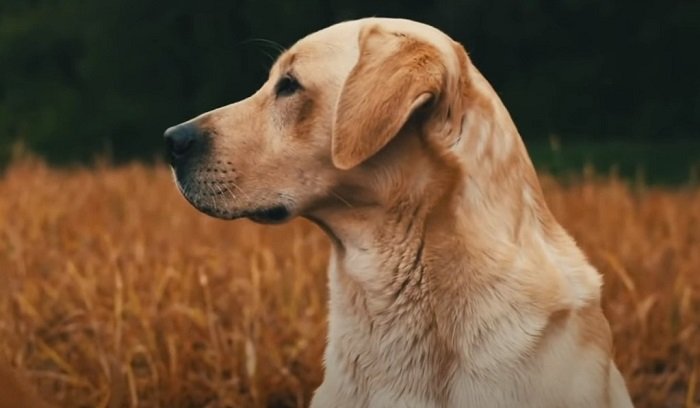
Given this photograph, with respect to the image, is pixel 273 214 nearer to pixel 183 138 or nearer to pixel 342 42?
pixel 183 138

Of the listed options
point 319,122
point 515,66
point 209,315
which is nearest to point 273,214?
point 319,122

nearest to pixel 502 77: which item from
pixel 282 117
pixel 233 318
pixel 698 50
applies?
pixel 698 50

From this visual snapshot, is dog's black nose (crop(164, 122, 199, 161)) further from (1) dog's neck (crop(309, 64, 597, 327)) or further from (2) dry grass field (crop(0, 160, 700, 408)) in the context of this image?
Answer: (2) dry grass field (crop(0, 160, 700, 408))

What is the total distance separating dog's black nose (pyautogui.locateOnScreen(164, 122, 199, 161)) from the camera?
327 cm

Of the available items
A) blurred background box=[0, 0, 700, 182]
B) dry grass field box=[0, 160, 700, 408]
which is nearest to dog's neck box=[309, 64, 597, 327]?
dry grass field box=[0, 160, 700, 408]

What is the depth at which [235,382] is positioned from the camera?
4379 millimetres

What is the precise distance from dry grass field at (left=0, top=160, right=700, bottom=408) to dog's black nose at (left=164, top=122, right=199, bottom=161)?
1074mm

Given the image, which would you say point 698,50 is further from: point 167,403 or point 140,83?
point 167,403

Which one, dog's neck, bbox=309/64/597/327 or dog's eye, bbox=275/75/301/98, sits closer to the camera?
dog's neck, bbox=309/64/597/327

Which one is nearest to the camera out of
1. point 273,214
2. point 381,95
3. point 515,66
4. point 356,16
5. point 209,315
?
point 381,95

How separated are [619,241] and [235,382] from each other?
9.76 feet

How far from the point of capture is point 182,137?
10.7ft

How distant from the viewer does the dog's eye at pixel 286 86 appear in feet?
10.8

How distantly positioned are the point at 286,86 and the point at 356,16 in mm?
10864
